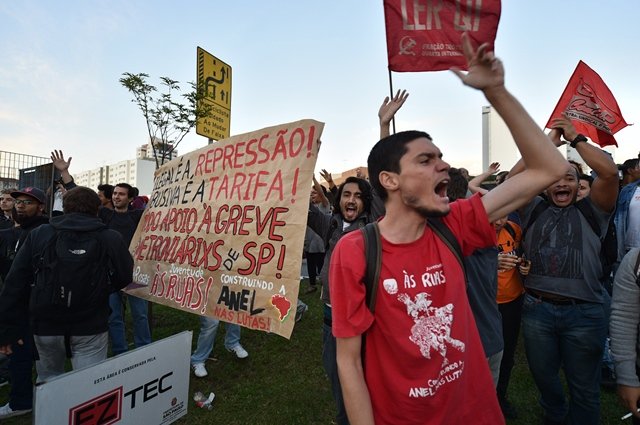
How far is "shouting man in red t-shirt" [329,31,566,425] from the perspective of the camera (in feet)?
4.77

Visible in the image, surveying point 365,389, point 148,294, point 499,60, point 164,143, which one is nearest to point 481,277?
point 365,389

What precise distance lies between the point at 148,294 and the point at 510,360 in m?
3.48

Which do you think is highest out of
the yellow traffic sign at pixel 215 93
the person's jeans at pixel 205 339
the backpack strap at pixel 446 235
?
the yellow traffic sign at pixel 215 93

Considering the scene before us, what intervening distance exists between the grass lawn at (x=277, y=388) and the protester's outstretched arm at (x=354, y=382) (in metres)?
2.37

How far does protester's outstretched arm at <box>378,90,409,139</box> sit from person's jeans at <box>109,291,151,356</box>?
3671mm

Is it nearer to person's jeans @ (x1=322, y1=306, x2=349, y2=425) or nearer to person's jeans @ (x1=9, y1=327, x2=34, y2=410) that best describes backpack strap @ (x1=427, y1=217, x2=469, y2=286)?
person's jeans @ (x1=322, y1=306, x2=349, y2=425)

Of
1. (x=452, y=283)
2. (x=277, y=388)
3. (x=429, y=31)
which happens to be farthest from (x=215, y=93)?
(x=452, y=283)

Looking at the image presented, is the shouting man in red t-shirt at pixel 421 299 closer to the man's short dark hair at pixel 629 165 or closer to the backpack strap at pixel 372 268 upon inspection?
the backpack strap at pixel 372 268

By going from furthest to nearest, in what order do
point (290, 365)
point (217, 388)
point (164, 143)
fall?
point (164, 143)
point (290, 365)
point (217, 388)

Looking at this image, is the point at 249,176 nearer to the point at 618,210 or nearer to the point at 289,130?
the point at 289,130

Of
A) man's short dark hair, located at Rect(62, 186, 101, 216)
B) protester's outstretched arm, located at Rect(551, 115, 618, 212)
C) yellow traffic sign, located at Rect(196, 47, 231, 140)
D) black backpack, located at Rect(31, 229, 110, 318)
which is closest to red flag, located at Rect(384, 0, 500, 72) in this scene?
protester's outstretched arm, located at Rect(551, 115, 618, 212)

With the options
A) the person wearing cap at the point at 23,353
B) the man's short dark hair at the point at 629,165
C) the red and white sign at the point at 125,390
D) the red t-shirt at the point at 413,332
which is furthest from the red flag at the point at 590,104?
the person wearing cap at the point at 23,353

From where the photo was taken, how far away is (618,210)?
11.0ft

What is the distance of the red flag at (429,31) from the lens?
3.26 metres
